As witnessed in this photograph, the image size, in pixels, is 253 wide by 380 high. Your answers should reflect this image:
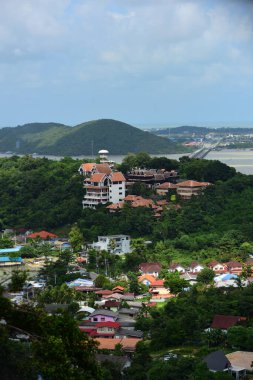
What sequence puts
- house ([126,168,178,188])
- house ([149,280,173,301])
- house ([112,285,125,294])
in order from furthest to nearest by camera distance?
1. house ([126,168,178,188])
2. house ([112,285,125,294])
3. house ([149,280,173,301])

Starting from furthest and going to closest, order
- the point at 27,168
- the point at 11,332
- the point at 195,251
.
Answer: the point at 27,168 → the point at 195,251 → the point at 11,332

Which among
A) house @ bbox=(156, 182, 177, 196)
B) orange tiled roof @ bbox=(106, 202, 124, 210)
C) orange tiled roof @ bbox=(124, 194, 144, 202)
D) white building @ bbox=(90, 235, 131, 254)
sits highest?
house @ bbox=(156, 182, 177, 196)

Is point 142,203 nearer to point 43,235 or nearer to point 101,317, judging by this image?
point 43,235

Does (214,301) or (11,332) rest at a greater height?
(11,332)

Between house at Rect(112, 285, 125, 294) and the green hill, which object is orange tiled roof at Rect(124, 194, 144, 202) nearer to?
house at Rect(112, 285, 125, 294)

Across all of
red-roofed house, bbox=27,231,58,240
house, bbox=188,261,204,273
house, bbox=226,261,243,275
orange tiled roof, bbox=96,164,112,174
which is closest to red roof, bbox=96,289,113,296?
house, bbox=188,261,204,273

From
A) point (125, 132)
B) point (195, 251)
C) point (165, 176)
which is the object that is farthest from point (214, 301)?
point (125, 132)

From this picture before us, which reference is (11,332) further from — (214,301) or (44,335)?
(214,301)
